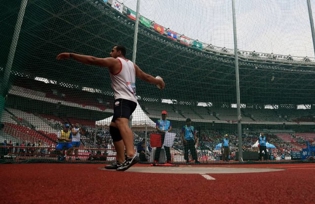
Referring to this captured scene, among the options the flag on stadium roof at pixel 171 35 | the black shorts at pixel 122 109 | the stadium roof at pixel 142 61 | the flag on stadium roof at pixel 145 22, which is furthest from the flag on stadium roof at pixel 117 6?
the black shorts at pixel 122 109

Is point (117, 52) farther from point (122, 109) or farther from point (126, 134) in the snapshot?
point (126, 134)

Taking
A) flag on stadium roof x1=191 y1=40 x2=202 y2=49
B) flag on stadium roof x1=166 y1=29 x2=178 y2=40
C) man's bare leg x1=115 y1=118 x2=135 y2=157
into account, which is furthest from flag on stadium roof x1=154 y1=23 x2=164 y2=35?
man's bare leg x1=115 y1=118 x2=135 y2=157

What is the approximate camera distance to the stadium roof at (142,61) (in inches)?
765

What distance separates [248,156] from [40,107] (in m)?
22.2

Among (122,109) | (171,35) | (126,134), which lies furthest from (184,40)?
(126,134)

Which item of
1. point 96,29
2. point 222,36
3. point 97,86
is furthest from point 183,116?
point 222,36

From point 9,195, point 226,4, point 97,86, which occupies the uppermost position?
point 226,4

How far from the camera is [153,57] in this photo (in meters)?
27.6

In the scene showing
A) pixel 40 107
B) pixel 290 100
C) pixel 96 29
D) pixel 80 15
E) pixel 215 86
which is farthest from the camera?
pixel 290 100

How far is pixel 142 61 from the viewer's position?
27.9 metres

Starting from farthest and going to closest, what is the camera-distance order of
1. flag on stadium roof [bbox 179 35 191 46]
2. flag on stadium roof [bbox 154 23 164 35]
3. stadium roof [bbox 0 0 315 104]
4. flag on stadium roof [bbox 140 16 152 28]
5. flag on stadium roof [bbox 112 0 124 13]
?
flag on stadium roof [bbox 179 35 191 46]
flag on stadium roof [bbox 154 23 164 35]
flag on stadium roof [bbox 140 16 152 28]
flag on stadium roof [bbox 112 0 124 13]
stadium roof [bbox 0 0 315 104]

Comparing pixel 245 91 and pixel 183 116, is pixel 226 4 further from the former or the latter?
pixel 245 91

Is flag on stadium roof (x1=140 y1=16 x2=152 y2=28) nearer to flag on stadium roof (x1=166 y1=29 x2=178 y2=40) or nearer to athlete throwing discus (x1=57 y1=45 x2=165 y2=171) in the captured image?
flag on stadium roof (x1=166 y1=29 x2=178 y2=40)

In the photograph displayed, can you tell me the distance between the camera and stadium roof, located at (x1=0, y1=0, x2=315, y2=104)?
1942cm
